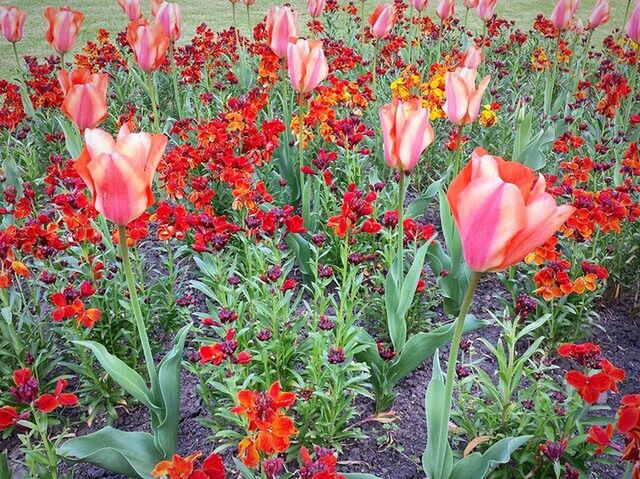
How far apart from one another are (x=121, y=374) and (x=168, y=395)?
5.9 inches

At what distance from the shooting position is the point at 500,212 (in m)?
0.98

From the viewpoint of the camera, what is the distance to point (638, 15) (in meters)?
3.96

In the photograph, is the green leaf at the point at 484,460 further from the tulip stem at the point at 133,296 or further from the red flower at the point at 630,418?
the tulip stem at the point at 133,296

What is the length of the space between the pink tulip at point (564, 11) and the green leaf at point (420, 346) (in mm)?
2874

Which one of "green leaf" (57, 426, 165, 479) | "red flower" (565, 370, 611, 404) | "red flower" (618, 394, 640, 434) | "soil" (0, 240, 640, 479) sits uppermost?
"red flower" (618, 394, 640, 434)

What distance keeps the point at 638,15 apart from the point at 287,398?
156 inches

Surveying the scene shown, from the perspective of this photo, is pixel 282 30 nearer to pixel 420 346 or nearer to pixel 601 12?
pixel 420 346

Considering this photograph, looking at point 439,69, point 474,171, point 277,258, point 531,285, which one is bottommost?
point 531,285

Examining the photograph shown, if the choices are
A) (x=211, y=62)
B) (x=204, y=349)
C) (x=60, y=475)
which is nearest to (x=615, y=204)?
(x=204, y=349)

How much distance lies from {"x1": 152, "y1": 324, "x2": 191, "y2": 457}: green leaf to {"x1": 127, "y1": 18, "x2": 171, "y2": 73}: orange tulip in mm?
1789

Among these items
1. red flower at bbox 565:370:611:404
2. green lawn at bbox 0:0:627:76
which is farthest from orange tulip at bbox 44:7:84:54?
green lawn at bbox 0:0:627:76

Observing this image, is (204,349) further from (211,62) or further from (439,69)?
(211,62)

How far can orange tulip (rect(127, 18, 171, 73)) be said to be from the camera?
115 inches

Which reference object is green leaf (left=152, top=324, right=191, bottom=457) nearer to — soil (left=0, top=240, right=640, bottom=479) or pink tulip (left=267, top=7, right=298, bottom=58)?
soil (left=0, top=240, right=640, bottom=479)
